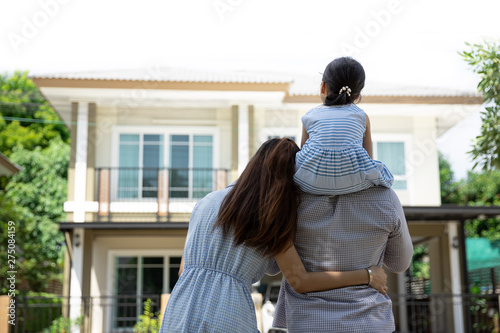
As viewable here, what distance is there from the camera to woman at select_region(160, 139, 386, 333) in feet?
5.75

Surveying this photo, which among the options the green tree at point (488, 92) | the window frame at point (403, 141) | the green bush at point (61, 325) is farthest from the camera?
the window frame at point (403, 141)

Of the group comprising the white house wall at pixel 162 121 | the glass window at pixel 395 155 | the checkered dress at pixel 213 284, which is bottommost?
the checkered dress at pixel 213 284

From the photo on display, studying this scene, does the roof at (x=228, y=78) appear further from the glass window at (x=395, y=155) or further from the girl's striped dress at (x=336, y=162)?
the girl's striped dress at (x=336, y=162)

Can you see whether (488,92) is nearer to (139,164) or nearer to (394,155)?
(394,155)

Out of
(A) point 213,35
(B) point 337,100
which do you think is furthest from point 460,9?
(B) point 337,100


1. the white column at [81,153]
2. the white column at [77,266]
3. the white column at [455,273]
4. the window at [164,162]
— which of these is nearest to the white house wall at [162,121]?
the window at [164,162]

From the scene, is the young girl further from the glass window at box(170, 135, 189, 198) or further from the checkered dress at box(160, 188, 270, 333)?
the glass window at box(170, 135, 189, 198)

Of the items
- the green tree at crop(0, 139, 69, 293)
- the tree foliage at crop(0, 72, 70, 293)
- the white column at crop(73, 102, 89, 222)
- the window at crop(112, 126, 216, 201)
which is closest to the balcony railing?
the window at crop(112, 126, 216, 201)

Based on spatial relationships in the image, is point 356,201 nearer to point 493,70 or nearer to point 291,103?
point 493,70

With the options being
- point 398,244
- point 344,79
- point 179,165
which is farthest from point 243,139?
point 398,244

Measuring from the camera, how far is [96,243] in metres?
13.0

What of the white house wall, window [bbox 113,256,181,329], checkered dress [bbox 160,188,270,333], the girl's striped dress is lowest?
window [bbox 113,256,181,329]

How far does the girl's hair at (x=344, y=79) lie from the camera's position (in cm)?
202

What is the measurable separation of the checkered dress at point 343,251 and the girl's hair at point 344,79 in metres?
0.35
